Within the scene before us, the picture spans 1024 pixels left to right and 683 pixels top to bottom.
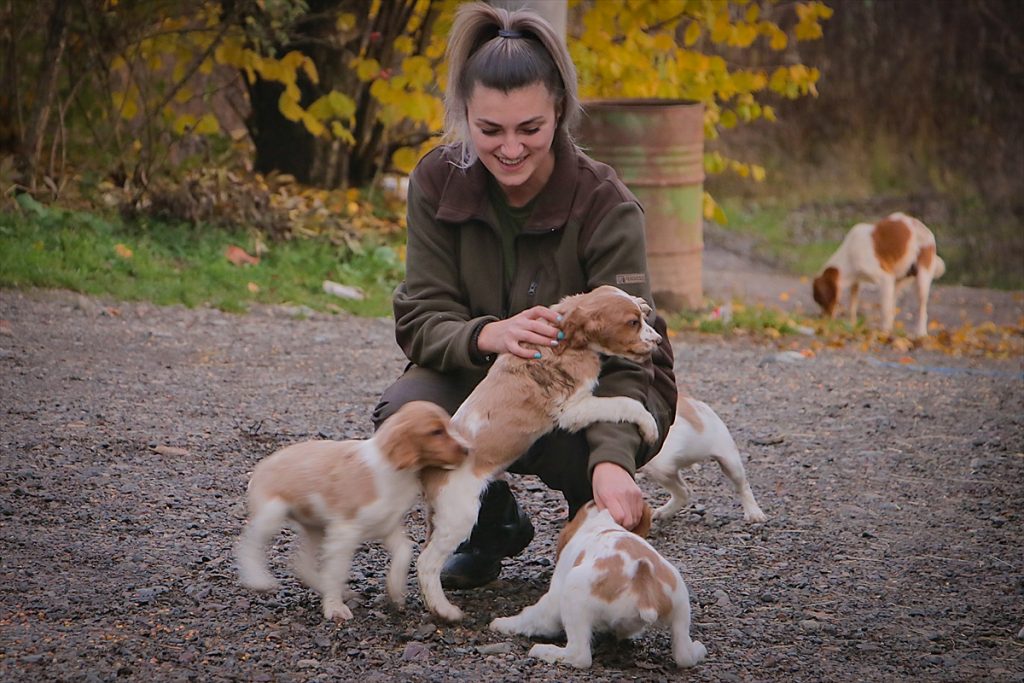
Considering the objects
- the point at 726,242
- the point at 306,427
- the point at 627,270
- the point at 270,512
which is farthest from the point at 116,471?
the point at 726,242

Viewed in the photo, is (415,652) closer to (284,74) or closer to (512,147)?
(512,147)

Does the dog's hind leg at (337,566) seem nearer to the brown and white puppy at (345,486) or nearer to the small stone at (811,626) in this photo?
the brown and white puppy at (345,486)

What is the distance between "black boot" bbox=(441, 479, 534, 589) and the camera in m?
3.58

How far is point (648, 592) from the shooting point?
2.93 meters

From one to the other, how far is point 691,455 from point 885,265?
19.4ft

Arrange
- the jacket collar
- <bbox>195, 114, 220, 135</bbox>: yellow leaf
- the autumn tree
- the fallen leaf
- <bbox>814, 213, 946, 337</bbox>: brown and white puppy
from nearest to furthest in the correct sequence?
the jacket collar → the fallen leaf → the autumn tree → <bbox>195, 114, 220, 135</bbox>: yellow leaf → <bbox>814, 213, 946, 337</bbox>: brown and white puppy

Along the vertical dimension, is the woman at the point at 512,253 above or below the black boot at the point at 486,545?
above

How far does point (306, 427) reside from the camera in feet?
16.7

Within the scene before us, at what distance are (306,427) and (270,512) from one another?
79.7 inches

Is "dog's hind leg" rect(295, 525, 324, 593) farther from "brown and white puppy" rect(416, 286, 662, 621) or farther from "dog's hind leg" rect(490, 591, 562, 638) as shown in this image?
"dog's hind leg" rect(490, 591, 562, 638)

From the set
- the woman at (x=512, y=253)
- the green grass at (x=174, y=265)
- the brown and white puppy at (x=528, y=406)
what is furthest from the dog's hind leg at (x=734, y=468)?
the green grass at (x=174, y=265)

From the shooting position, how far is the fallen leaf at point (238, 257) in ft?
26.3

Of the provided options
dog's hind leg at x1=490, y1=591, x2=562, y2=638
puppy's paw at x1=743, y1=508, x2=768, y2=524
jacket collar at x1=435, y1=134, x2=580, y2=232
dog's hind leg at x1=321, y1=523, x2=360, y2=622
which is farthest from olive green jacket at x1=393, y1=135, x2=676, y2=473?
puppy's paw at x1=743, y1=508, x2=768, y2=524

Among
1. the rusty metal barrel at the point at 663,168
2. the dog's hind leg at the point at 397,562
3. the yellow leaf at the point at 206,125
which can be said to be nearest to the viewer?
the dog's hind leg at the point at 397,562
